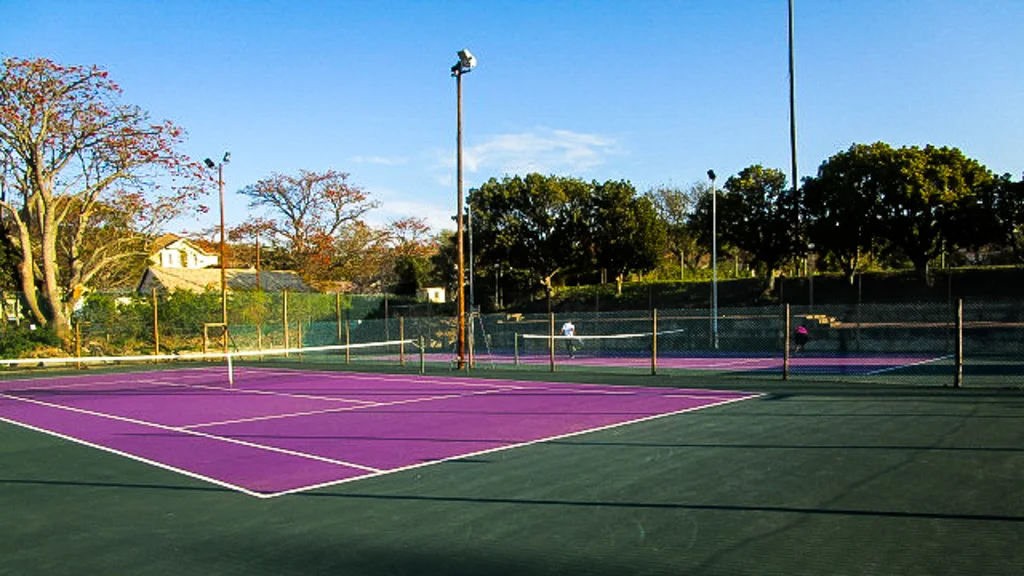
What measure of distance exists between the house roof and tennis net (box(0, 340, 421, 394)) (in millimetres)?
23501

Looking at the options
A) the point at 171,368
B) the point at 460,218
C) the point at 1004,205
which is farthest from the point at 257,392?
the point at 1004,205

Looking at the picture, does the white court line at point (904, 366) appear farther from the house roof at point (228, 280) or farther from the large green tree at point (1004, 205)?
the house roof at point (228, 280)

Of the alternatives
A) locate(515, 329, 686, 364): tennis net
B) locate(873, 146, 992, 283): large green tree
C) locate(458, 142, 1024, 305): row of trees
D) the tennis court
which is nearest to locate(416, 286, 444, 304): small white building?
locate(458, 142, 1024, 305): row of trees

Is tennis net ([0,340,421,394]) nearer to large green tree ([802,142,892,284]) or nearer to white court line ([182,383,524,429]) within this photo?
white court line ([182,383,524,429])

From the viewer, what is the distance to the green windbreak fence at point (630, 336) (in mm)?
24859

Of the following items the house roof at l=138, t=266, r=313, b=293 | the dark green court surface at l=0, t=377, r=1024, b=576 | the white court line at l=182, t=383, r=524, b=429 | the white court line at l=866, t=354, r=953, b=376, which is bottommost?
the white court line at l=866, t=354, r=953, b=376

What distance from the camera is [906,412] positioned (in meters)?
12.7

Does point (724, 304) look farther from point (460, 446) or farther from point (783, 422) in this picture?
point (460, 446)

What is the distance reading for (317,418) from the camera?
13727 millimetres

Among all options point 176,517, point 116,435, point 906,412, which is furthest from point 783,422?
point 116,435

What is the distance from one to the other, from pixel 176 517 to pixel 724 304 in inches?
1440

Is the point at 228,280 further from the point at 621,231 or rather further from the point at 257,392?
the point at 257,392

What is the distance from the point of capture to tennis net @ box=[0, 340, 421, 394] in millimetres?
22594

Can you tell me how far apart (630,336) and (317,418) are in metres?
19.4
